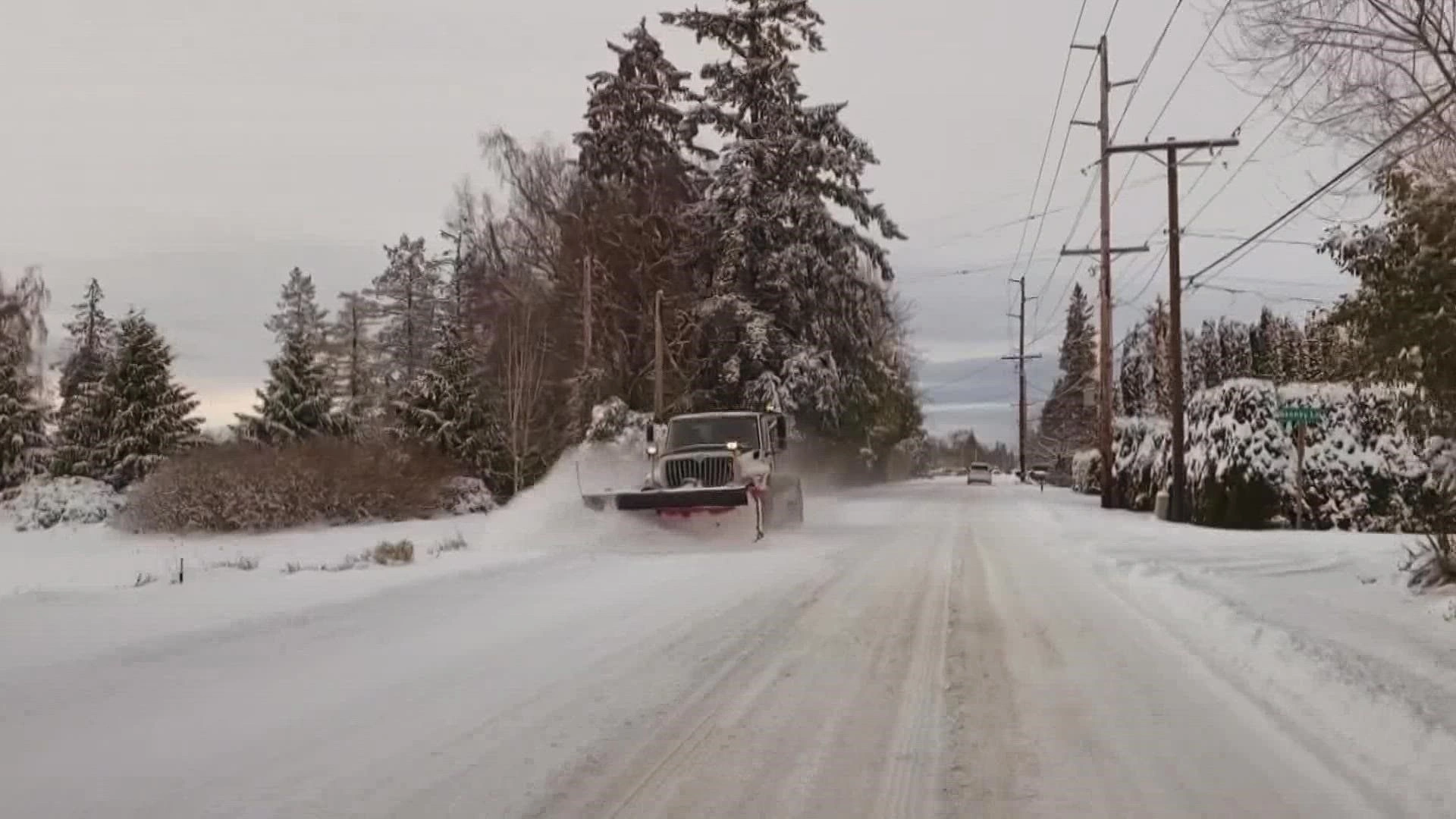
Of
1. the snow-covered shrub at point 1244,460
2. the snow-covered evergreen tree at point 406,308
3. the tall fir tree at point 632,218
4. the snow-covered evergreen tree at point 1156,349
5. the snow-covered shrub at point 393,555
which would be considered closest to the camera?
the snow-covered shrub at point 393,555

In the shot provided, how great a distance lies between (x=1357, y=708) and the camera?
5879 millimetres

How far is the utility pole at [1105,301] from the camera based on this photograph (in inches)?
1157

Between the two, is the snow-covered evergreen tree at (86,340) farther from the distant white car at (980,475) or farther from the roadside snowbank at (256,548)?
the distant white car at (980,475)

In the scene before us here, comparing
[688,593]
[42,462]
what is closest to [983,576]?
[688,593]

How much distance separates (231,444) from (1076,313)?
93.8m

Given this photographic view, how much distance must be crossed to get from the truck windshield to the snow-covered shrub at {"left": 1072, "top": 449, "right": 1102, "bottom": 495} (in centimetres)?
2419

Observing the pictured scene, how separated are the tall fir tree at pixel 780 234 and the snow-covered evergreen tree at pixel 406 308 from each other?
2721cm

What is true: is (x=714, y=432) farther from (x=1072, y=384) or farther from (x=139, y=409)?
(x=1072, y=384)

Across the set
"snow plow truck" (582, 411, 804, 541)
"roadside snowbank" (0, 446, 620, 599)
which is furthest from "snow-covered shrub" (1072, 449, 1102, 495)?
"snow plow truck" (582, 411, 804, 541)

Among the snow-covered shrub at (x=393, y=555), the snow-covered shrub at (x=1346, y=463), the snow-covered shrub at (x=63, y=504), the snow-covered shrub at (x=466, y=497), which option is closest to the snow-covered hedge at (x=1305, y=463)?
the snow-covered shrub at (x=1346, y=463)

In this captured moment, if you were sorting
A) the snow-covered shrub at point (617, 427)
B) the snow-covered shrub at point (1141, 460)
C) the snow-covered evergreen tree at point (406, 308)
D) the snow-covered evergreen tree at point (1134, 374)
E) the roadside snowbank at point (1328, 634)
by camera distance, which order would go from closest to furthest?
1. the roadside snowbank at point (1328, 634)
2. the snow-covered shrub at point (1141, 460)
3. the snow-covered shrub at point (617, 427)
4. the snow-covered evergreen tree at point (406, 308)
5. the snow-covered evergreen tree at point (1134, 374)

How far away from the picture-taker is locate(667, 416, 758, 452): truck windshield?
20.5 metres

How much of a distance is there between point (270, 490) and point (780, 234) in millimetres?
18449

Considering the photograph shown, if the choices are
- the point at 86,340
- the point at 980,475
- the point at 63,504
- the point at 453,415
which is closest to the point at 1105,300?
the point at 453,415
